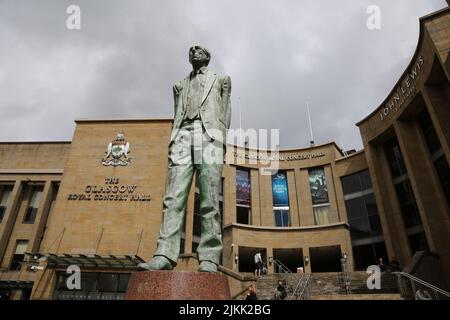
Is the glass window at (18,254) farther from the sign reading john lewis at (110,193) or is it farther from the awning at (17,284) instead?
the sign reading john lewis at (110,193)

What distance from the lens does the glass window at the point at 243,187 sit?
110ft

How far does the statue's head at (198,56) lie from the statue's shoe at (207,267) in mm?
3646

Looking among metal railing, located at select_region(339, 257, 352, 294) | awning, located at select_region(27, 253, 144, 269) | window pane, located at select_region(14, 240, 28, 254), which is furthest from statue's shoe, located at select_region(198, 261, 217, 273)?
window pane, located at select_region(14, 240, 28, 254)

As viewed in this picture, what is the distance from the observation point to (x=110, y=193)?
2350 cm

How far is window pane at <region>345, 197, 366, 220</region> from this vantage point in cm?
2972

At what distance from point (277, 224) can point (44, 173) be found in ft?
80.8

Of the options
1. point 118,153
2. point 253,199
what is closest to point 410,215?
point 253,199

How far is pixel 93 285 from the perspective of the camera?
20781 millimetres

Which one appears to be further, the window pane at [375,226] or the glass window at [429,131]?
the window pane at [375,226]

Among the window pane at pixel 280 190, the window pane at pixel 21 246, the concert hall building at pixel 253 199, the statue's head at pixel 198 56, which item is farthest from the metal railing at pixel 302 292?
the window pane at pixel 21 246

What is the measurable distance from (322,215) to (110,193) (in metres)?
21.2

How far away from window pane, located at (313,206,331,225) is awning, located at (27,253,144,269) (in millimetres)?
19639

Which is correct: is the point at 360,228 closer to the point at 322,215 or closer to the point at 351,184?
the point at 322,215

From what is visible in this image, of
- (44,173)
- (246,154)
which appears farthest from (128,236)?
(246,154)
